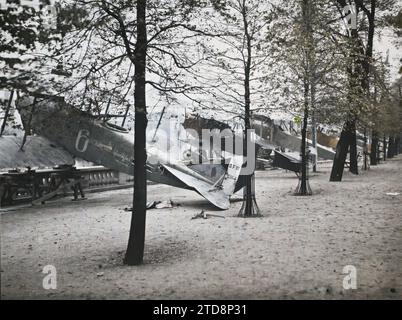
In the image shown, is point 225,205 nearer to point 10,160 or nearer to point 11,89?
point 10,160

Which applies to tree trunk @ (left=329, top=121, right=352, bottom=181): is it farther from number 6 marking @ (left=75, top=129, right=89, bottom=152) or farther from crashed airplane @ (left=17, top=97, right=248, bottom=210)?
number 6 marking @ (left=75, top=129, right=89, bottom=152)

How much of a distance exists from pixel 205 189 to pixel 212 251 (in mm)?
6649

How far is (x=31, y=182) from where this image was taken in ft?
52.2

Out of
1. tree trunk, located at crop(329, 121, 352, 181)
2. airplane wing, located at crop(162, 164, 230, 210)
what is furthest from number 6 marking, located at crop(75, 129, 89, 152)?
tree trunk, located at crop(329, 121, 352, 181)

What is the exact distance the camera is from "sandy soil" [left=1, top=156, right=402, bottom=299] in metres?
6.72

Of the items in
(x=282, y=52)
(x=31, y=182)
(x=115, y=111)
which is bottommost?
(x=31, y=182)

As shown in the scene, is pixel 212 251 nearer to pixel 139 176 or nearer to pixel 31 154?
pixel 139 176

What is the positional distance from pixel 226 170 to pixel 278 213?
3572 millimetres

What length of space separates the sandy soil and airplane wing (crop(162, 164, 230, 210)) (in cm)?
54

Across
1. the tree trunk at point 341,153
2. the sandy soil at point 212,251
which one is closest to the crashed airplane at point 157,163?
the sandy soil at point 212,251

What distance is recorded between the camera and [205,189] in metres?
15.7

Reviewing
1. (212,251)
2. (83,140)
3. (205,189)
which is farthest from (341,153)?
(212,251)

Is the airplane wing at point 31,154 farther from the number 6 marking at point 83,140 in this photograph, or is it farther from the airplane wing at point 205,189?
the airplane wing at point 205,189
